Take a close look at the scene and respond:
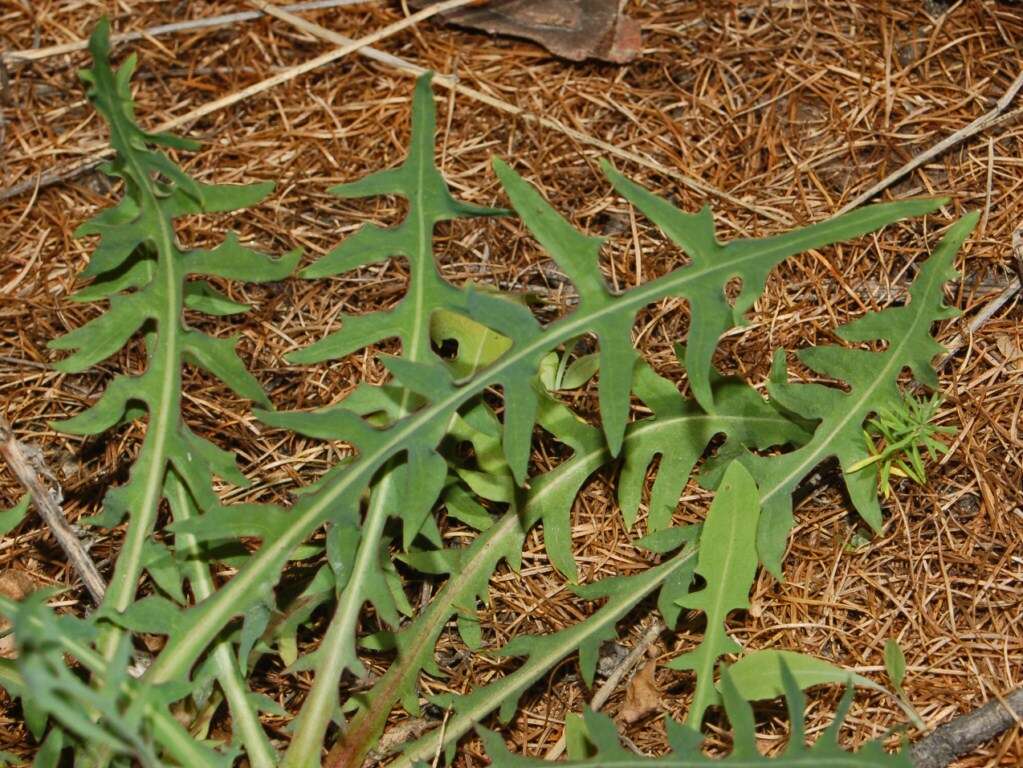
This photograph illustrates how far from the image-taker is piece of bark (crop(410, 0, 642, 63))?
9.43 feet

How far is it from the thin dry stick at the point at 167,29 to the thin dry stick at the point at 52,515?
46.6 inches

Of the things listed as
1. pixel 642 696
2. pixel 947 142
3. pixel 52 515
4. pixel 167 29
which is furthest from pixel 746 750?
pixel 167 29

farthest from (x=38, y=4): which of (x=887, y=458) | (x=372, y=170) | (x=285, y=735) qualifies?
(x=887, y=458)

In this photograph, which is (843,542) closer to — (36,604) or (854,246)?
(854,246)

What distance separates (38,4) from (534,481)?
6.54 ft

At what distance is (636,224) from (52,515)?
1508 millimetres

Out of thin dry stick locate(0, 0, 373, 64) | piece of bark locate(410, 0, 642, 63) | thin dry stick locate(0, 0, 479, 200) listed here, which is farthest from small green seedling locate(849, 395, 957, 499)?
thin dry stick locate(0, 0, 373, 64)

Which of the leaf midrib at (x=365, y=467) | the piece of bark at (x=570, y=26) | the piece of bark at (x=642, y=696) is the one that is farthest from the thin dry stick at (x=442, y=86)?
the piece of bark at (x=642, y=696)

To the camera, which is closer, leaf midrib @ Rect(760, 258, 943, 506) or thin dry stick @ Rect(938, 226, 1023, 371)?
leaf midrib @ Rect(760, 258, 943, 506)

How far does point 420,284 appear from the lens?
2.24 metres

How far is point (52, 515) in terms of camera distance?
231 centimetres

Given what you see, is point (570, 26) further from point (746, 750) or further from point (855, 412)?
point (746, 750)

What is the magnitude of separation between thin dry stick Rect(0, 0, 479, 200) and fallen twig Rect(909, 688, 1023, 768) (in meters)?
2.12

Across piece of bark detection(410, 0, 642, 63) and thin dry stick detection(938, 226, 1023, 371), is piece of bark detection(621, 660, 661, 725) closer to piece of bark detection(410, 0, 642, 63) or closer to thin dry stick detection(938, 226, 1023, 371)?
thin dry stick detection(938, 226, 1023, 371)
